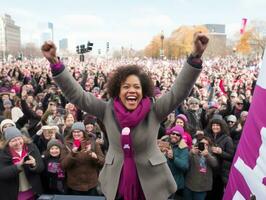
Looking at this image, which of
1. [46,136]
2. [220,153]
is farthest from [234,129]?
[46,136]

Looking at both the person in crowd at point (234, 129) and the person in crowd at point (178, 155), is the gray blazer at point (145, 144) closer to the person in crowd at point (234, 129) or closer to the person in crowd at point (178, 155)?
the person in crowd at point (178, 155)

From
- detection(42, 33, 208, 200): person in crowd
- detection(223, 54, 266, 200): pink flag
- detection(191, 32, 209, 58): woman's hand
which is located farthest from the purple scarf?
Result: detection(223, 54, 266, 200): pink flag

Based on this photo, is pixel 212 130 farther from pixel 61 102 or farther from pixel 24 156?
pixel 61 102

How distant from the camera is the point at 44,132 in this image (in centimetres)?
501

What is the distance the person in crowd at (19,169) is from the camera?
143 inches

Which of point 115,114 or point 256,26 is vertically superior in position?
point 256,26

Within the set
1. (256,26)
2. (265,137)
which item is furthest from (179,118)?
(256,26)

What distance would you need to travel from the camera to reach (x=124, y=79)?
222 cm

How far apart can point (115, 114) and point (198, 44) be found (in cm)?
69

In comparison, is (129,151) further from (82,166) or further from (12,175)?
(82,166)

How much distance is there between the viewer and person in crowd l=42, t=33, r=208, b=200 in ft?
6.94

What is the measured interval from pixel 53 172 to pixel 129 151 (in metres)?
2.33

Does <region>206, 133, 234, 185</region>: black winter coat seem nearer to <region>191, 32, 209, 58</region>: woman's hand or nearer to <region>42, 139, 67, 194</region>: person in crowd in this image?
<region>42, 139, 67, 194</region>: person in crowd

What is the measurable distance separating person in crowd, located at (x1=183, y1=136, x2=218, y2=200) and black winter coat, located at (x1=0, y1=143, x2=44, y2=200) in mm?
1819
